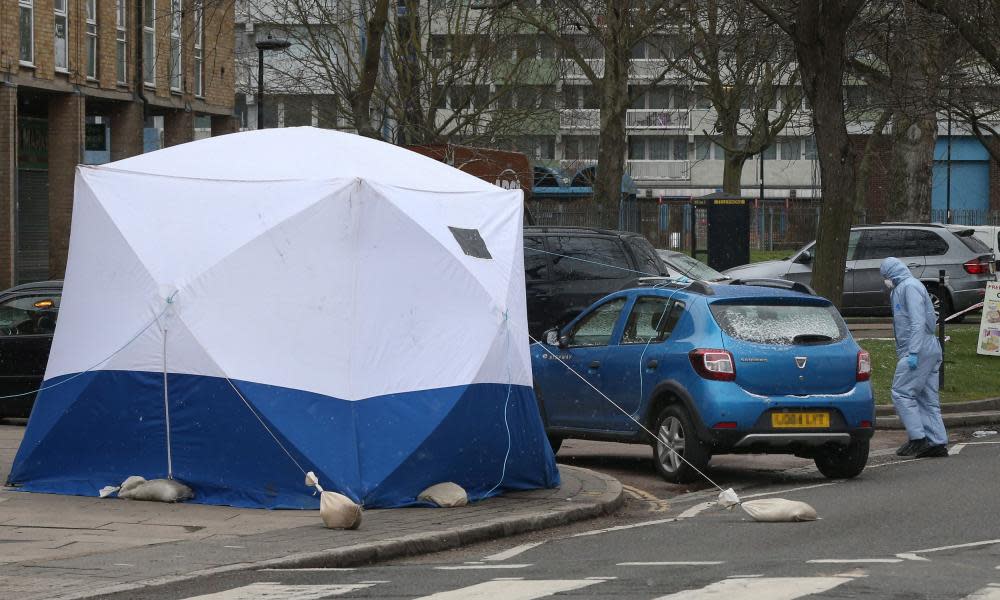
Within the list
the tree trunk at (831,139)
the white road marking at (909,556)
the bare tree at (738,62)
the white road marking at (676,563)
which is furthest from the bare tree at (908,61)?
the white road marking at (676,563)

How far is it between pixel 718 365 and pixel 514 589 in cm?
522

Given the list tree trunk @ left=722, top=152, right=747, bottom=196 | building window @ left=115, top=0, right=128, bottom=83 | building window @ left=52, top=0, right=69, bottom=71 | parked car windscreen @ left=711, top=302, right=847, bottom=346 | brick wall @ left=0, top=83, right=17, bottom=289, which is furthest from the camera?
tree trunk @ left=722, top=152, right=747, bottom=196

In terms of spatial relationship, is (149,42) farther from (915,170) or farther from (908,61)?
(915,170)

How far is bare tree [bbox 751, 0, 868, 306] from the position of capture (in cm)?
2056

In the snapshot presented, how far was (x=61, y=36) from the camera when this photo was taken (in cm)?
3591

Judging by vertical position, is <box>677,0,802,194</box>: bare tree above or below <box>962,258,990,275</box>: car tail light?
above

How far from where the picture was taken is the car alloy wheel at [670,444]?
13.2 m

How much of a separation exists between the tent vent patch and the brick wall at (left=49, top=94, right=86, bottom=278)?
82.8 ft

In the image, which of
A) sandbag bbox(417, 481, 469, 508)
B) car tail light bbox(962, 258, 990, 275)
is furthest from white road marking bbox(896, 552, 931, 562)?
car tail light bbox(962, 258, 990, 275)

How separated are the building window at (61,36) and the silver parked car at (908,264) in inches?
642

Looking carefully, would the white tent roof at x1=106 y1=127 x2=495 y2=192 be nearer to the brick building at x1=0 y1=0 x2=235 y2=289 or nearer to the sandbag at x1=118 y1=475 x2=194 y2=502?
the sandbag at x1=118 y1=475 x2=194 y2=502

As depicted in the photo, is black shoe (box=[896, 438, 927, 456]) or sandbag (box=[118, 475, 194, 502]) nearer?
sandbag (box=[118, 475, 194, 502])

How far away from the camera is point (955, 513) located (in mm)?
10852

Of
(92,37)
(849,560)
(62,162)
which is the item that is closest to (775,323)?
(849,560)
